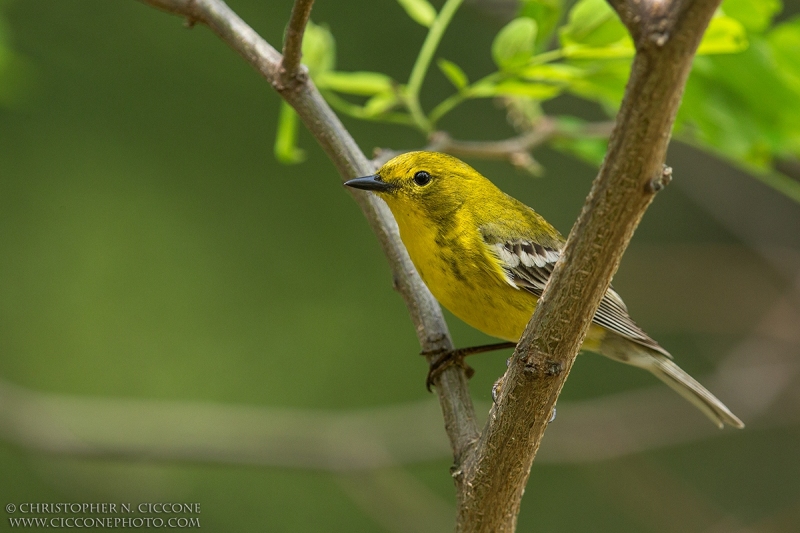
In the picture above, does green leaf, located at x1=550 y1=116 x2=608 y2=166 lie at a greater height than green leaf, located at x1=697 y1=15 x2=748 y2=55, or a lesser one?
greater

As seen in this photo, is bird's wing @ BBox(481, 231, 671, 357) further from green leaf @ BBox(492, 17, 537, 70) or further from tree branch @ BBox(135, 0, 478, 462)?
green leaf @ BBox(492, 17, 537, 70)

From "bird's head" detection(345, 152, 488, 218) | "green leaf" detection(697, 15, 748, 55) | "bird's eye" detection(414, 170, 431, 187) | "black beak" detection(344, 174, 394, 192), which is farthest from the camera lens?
"bird's eye" detection(414, 170, 431, 187)

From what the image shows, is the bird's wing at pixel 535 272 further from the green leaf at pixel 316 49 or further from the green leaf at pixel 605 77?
the green leaf at pixel 316 49

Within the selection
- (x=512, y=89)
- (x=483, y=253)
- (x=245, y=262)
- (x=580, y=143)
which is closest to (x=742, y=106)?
(x=580, y=143)

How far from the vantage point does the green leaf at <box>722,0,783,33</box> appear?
87.7 inches

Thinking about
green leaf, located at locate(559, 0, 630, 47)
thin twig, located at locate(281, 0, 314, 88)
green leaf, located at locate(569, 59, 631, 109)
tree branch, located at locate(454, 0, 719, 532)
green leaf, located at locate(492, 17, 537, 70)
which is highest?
green leaf, located at locate(569, 59, 631, 109)

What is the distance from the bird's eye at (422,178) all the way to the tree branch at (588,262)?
134cm

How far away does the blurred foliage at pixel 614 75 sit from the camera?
7.29 ft

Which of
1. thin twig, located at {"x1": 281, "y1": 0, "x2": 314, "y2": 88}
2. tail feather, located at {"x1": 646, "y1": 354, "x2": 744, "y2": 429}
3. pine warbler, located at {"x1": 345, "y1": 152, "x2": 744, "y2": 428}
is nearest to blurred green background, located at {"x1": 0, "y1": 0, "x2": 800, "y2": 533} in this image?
tail feather, located at {"x1": 646, "y1": 354, "x2": 744, "y2": 429}

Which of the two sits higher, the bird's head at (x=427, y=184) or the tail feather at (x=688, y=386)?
the bird's head at (x=427, y=184)

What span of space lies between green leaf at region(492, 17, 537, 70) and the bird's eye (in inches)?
32.6

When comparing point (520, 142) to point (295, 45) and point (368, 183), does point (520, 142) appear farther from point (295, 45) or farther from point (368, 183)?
point (295, 45)

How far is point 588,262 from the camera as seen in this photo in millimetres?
1436

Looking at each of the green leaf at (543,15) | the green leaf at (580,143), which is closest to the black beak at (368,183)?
the green leaf at (543,15)
